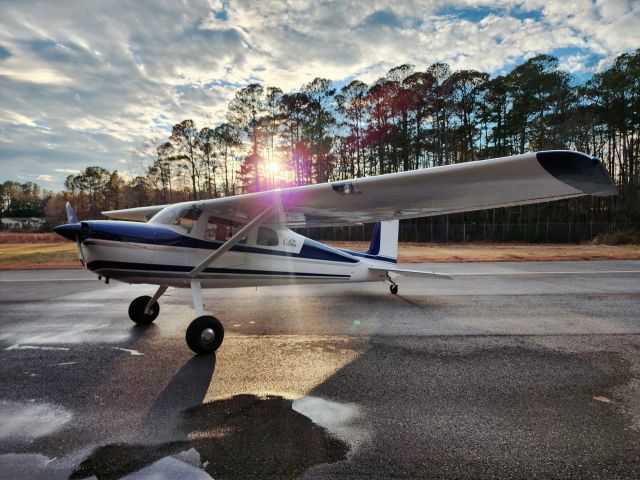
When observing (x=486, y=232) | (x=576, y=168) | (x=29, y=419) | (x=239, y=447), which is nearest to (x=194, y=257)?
(x=29, y=419)

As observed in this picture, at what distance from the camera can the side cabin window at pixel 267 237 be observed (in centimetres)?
579

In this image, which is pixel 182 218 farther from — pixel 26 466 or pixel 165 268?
pixel 26 466

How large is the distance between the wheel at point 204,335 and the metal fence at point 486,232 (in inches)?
984

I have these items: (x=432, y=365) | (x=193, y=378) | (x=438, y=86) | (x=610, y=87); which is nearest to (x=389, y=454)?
(x=432, y=365)

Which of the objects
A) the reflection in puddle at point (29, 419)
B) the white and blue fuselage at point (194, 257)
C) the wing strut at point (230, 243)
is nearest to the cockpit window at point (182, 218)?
the white and blue fuselage at point (194, 257)

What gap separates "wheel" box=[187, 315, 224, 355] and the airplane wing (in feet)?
5.94

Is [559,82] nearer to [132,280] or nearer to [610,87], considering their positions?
[610,87]

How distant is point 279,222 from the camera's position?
19.6 feet

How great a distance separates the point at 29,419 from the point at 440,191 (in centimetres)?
471

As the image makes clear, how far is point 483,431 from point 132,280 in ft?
16.0

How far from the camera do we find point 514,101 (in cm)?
3538

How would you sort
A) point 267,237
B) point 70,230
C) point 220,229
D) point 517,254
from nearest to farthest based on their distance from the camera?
point 70,230 → point 220,229 → point 267,237 → point 517,254

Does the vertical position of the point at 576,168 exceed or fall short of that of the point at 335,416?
it exceeds it

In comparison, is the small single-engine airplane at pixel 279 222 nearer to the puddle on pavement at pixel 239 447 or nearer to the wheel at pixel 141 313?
the wheel at pixel 141 313
